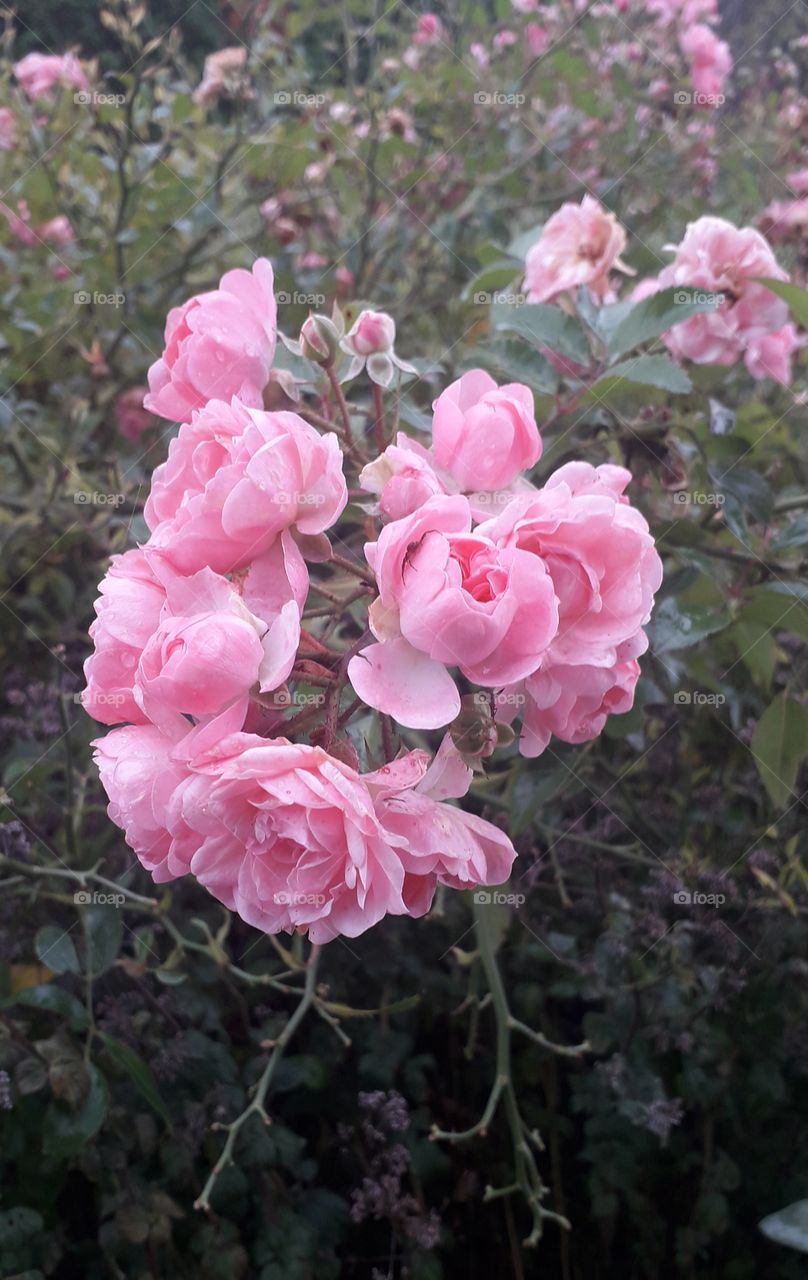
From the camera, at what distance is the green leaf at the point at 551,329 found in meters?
0.86

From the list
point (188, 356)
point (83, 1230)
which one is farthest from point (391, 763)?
point (83, 1230)

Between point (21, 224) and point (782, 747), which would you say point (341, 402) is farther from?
point (21, 224)

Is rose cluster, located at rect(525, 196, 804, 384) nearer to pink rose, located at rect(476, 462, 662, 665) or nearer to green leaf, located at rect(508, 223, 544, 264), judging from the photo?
green leaf, located at rect(508, 223, 544, 264)

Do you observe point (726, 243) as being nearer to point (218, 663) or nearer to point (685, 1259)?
point (218, 663)

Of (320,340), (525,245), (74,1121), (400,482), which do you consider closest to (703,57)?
(525,245)

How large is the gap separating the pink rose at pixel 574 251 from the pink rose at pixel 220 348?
41 centimetres

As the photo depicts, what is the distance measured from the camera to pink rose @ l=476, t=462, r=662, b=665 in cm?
51

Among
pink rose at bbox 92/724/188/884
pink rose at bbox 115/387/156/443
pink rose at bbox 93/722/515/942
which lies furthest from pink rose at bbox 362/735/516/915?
pink rose at bbox 115/387/156/443

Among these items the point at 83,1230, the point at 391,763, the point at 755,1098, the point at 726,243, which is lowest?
the point at 83,1230

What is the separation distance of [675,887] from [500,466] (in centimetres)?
60

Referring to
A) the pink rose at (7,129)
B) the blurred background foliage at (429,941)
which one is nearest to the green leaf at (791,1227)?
the blurred background foliage at (429,941)

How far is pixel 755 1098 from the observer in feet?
3.61

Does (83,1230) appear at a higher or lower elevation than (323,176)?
lower

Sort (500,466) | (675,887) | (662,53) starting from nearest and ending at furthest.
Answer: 1. (500,466)
2. (675,887)
3. (662,53)
